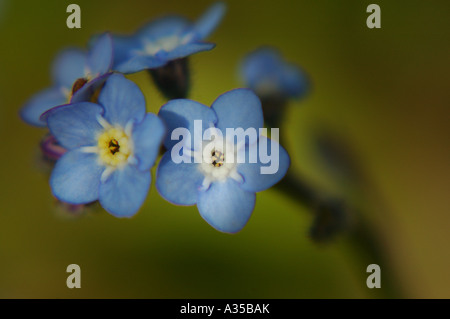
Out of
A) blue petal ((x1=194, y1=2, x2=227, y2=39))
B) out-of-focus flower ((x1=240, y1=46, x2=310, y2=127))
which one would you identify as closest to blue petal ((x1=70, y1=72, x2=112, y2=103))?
blue petal ((x1=194, y1=2, x2=227, y2=39))

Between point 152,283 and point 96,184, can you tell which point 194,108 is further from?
point 152,283

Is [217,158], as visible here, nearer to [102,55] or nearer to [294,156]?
[102,55]

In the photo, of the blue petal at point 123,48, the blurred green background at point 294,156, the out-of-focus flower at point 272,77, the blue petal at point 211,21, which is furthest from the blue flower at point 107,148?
the blurred green background at point 294,156

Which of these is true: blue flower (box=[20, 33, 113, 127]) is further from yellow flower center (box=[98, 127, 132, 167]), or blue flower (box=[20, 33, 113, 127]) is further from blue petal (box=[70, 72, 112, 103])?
yellow flower center (box=[98, 127, 132, 167])

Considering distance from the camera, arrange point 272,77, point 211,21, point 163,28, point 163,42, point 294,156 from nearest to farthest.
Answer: point 211,21, point 163,42, point 163,28, point 272,77, point 294,156

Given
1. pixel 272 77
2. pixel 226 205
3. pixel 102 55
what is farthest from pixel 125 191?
pixel 272 77
